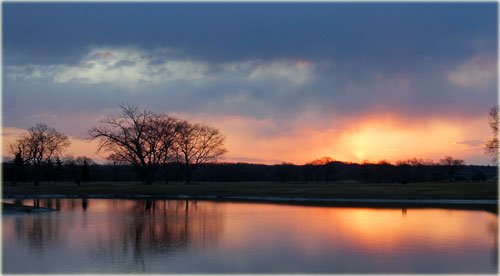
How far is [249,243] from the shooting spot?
2006 centimetres

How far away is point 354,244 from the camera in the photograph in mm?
19875

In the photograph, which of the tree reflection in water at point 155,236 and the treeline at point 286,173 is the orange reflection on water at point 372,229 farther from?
the treeline at point 286,173

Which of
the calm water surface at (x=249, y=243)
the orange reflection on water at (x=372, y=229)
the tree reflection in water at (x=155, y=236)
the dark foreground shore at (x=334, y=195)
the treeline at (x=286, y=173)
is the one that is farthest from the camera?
the treeline at (x=286, y=173)

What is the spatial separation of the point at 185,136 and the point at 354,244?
70.5 m

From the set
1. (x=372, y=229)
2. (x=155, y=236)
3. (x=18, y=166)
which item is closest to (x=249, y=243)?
(x=155, y=236)

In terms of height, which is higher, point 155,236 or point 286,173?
point 155,236

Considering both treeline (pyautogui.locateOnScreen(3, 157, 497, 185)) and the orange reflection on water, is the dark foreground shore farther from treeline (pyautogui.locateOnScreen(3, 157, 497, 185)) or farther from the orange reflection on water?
treeline (pyautogui.locateOnScreen(3, 157, 497, 185))

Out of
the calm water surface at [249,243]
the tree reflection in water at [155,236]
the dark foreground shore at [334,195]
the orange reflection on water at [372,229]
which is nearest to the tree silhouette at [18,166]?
the dark foreground shore at [334,195]

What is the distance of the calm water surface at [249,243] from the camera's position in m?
15.5

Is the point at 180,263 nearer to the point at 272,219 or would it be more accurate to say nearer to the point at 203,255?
the point at 203,255

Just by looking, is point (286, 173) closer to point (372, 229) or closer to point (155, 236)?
point (372, 229)

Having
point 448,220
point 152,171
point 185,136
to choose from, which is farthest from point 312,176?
point 448,220

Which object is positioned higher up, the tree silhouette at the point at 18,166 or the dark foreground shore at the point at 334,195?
the tree silhouette at the point at 18,166

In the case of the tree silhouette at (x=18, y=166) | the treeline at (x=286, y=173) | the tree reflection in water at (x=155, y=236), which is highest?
the tree silhouette at (x=18, y=166)
